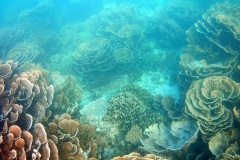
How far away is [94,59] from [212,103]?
17.4ft

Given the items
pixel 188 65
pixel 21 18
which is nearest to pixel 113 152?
pixel 188 65

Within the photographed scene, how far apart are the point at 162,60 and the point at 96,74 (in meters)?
4.11

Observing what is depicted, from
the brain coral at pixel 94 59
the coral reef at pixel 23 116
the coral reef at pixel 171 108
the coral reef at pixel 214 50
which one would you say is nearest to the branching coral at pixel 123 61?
the brain coral at pixel 94 59

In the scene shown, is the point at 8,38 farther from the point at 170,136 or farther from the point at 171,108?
the point at 170,136

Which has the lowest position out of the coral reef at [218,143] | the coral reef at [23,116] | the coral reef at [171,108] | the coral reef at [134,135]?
the coral reef at [171,108]

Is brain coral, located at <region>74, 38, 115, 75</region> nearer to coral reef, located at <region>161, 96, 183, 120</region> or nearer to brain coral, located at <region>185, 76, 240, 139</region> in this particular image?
coral reef, located at <region>161, 96, 183, 120</region>

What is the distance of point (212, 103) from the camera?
4.25 metres

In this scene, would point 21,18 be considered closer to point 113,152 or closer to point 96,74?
point 96,74

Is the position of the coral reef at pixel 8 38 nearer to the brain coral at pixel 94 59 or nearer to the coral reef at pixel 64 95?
the brain coral at pixel 94 59

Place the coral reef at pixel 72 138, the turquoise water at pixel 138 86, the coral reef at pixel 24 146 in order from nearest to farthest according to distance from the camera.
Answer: the coral reef at pixel 24 146
the coral reef at pixel 72 138
the turquoise water at pixel 138 86

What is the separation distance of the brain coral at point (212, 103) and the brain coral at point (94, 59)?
4200mm

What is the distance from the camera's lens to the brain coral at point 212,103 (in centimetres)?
393

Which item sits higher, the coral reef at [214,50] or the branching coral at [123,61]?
the coral reef at [214,50]

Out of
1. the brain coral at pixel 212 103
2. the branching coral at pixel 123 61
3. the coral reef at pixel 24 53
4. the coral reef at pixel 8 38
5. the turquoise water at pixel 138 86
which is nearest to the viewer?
the turquoise water at pixel 138 86
